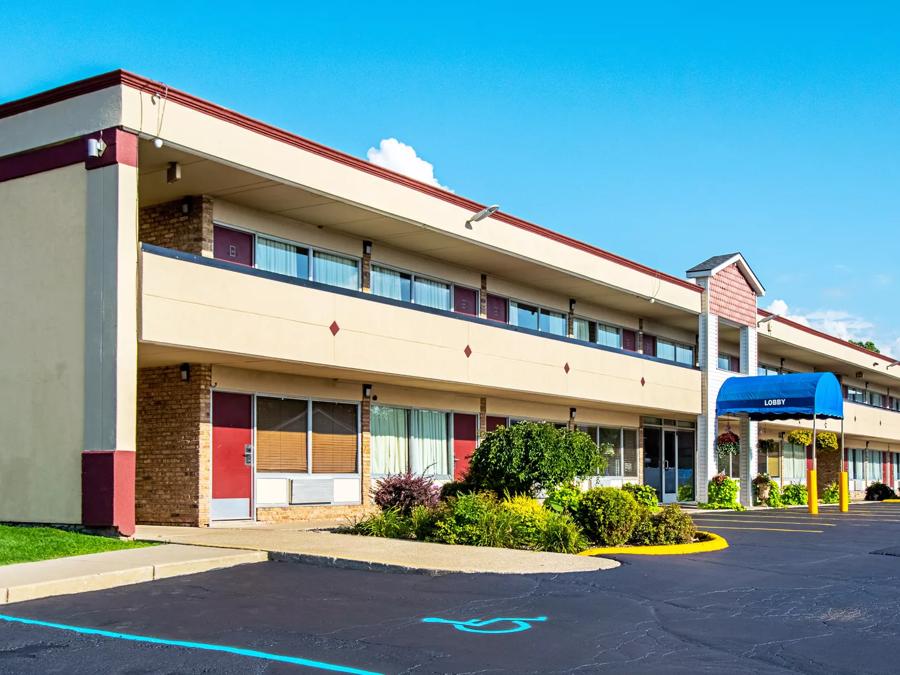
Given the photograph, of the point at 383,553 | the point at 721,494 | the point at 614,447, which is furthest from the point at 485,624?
the point at 721,494

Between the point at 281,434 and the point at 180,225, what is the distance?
15.3 feet

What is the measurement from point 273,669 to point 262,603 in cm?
318

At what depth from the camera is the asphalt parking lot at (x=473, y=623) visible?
8.19m

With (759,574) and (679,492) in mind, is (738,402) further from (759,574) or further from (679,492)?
(759,574)

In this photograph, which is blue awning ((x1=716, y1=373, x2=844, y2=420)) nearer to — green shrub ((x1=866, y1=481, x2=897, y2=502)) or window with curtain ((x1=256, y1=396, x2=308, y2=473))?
window with curtain ((x1=256, y1=396, x2=308, y2=473))

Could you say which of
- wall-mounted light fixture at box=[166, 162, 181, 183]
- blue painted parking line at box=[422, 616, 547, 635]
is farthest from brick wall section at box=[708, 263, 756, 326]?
blue painted parking line at box=[422, 616, 547, 635]

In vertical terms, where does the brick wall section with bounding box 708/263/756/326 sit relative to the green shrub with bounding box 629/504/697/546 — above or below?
above

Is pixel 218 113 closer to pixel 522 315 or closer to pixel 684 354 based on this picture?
pixel 522 315

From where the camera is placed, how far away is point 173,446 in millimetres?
19984

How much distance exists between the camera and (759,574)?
14.2 meters

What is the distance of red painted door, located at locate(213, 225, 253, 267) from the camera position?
20250 mm

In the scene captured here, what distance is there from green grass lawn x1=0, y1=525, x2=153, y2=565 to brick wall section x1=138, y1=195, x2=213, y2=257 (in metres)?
6.00

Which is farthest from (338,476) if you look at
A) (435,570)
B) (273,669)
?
(273,669)

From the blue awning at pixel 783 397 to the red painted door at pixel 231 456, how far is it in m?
17.9
